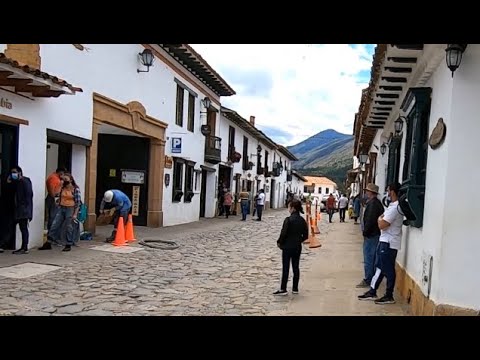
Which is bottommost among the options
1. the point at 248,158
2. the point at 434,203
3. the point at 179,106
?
the point at 434,203

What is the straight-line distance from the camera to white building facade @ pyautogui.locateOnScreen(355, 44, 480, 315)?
15.2 ft

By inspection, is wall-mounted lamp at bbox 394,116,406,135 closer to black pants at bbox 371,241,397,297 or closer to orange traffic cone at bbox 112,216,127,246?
black pants at bbox 371,241,397,297

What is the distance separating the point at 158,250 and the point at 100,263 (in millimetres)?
2307

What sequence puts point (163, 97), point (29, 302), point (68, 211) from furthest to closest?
1. point (163, 97)
2. point (68, 211)
3. point (29, 302)

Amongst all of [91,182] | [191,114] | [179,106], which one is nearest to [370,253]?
[91,182]

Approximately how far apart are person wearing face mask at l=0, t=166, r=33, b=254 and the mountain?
56.6m

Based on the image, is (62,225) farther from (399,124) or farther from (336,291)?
(399,124)

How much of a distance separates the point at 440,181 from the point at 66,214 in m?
7.32

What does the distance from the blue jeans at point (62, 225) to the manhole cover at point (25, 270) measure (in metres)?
1.70

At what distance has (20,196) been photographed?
8805 mm
